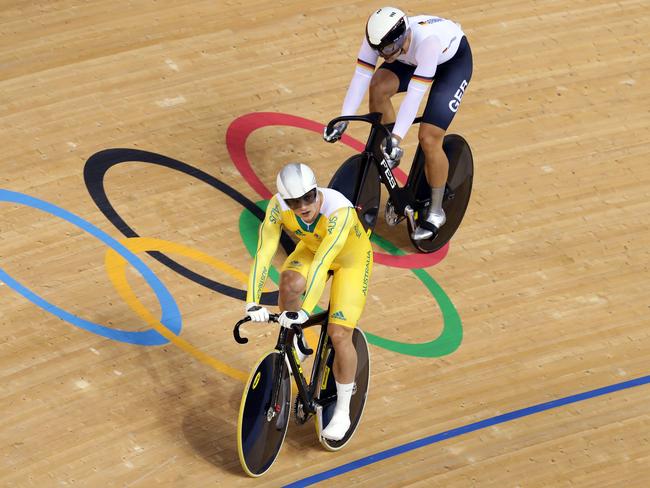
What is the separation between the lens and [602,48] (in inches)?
353

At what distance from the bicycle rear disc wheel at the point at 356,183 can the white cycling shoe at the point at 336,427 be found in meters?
1.36

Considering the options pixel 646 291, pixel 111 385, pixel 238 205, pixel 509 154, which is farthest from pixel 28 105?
pixel 646 291

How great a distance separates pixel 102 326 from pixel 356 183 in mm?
1607

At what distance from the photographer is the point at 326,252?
203 inches

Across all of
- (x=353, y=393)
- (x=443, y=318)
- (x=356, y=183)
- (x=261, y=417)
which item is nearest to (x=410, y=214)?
(x=356, y=183)

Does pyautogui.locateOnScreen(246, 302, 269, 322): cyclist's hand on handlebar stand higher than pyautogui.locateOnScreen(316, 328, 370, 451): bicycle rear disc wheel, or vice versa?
pyautogui.locateOnScreen(246, 302, 269, 322): cyclist's hand on handlebar

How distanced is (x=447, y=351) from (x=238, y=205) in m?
1.67

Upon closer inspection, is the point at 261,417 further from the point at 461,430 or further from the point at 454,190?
the point at 454,190

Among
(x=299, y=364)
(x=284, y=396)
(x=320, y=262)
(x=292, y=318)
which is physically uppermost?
(x=320, y=262)

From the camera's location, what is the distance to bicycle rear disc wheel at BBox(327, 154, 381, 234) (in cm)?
656

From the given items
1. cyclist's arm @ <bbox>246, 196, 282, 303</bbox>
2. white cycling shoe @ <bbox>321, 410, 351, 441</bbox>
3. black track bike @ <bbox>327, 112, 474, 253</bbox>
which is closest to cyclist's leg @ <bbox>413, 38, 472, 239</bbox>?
black track bike @ <bbox>327, 112, 474, 253</bbox>

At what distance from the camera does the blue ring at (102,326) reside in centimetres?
619

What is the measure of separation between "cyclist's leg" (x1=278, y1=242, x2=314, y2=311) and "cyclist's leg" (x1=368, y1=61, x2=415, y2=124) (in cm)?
157

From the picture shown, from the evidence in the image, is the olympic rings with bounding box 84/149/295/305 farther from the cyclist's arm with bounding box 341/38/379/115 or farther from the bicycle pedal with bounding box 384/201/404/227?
the cyclist's arm with bounding box 341/38/379/115
